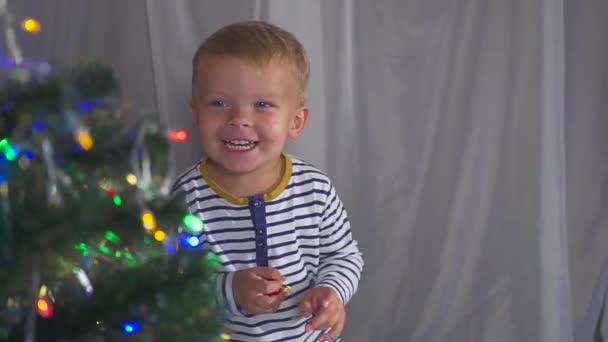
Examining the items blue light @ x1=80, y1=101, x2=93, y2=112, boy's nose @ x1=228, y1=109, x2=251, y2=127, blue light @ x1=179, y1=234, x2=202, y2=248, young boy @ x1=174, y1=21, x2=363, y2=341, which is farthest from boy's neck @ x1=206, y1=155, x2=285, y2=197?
blue light @ x1=80, y1=101, x2=93, y2=112

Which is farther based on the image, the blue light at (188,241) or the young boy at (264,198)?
the young boy at (264,198)

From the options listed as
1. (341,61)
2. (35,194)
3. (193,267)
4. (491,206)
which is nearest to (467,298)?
(491,206)

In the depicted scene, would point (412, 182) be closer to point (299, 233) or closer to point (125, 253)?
point (299, 233)

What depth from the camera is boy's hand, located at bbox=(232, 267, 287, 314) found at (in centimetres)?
94

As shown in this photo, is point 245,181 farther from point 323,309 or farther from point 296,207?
→ point 323,309

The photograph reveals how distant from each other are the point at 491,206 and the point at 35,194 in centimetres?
98

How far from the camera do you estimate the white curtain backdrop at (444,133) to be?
3.86ft

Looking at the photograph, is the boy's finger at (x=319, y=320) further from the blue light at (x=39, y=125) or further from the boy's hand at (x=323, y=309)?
the blue light at (x=39, y=125)

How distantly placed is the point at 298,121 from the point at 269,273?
0.28 metres

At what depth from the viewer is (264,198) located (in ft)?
3.41

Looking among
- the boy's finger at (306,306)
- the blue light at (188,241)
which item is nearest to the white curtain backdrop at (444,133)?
the boy's finger at (306,306)

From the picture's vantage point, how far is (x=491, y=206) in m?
1.29

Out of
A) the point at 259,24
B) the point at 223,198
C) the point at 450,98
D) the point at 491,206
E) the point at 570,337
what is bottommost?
the point at 570,337

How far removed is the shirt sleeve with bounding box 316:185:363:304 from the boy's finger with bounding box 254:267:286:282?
113 millimetres
